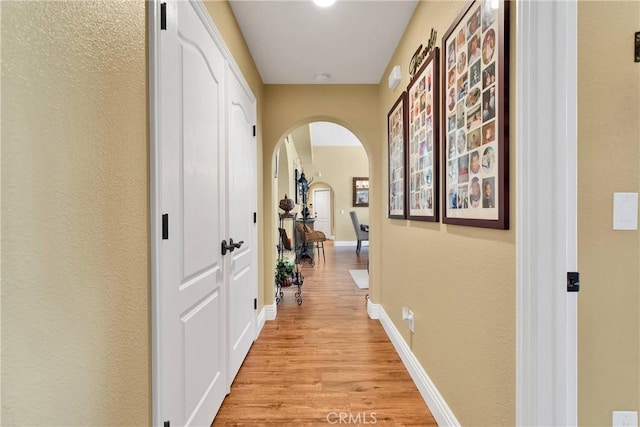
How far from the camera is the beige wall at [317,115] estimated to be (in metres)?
3.11

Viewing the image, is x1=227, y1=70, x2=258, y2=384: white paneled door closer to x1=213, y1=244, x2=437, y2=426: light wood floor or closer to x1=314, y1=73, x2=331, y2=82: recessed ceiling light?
x1=213, y1=244, x2=437, y2=426: light wood floor

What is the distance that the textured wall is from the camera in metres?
0.58

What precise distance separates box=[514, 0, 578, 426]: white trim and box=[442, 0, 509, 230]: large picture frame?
0.11m

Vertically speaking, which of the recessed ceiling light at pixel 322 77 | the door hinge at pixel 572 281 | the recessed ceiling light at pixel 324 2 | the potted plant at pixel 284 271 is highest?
the recessed ceiling light at pixel 322 77

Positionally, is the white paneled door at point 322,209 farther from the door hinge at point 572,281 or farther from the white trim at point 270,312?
the door hinge at point 572,281

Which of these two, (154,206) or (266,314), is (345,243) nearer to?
(266,314)

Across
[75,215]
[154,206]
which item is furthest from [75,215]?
[154,206]

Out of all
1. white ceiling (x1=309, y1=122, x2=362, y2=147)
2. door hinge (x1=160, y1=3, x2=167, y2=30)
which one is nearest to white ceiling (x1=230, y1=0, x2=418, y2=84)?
door hinge (x1=160, y1=3, x2=167, y2=30)
